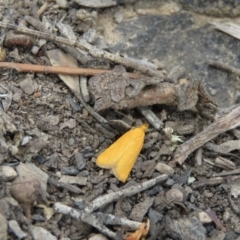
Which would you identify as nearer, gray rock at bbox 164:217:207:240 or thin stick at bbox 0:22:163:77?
gray rock at bbox 164:217:207:240

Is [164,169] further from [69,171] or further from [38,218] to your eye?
[38,218]

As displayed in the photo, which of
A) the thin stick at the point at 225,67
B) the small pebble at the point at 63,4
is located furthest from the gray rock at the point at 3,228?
the thin stick at the point at 225,67

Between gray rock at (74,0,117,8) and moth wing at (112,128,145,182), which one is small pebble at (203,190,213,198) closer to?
moth wing at (112,128,145,182)

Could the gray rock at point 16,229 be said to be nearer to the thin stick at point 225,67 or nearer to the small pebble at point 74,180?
the small pebble at point 74,180

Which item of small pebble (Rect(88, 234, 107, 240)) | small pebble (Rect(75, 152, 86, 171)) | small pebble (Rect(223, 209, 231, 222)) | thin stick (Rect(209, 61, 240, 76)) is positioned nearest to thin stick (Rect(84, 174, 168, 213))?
small pebble (Rect(88, 234, 107, 240))

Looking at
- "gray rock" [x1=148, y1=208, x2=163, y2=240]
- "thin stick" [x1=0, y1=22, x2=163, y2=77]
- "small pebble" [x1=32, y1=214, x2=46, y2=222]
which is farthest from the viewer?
"thin stick" [x1=0, y1=22, x2=163, y2=77]

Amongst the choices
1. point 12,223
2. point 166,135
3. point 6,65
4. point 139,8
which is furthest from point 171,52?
point 12,223

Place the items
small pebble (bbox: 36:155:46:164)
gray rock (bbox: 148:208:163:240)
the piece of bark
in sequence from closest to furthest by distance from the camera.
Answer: gray rock (bbox: 148:208:163:240)
small pebble (bbox: 36:155:46:164)
the piece of bark
